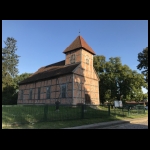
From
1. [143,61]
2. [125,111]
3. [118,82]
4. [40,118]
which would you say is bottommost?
[125,111]

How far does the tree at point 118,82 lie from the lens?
27.5 metres

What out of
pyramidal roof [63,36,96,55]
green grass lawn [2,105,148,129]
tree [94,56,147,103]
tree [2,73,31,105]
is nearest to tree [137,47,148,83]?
tree [94,56,147,103]

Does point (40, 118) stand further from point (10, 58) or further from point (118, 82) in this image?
point (10, 58)

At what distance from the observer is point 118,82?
2877 centimetres

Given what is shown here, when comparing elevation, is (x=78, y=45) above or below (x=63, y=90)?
above

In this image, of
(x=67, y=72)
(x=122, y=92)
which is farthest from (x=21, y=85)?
(x=122, y=92)

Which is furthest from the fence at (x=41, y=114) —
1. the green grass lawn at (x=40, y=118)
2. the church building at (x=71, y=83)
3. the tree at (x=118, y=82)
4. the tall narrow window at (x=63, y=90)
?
the tree at (x=118, y=82)

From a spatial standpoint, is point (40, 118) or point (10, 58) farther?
point (10, 58)

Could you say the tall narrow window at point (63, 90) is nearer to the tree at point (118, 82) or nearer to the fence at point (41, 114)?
the fence at point (41, 114)

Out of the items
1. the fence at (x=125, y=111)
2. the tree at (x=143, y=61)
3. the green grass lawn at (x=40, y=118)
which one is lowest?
the fence at (x=125, y=111)

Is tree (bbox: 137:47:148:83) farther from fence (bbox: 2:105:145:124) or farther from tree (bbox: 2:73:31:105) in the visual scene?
tree (bbox: 2:73:31:105)

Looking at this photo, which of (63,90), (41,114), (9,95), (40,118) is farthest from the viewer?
(9,95)

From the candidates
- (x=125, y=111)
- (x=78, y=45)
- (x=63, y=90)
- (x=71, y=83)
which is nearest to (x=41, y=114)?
(x=125, y=111)
